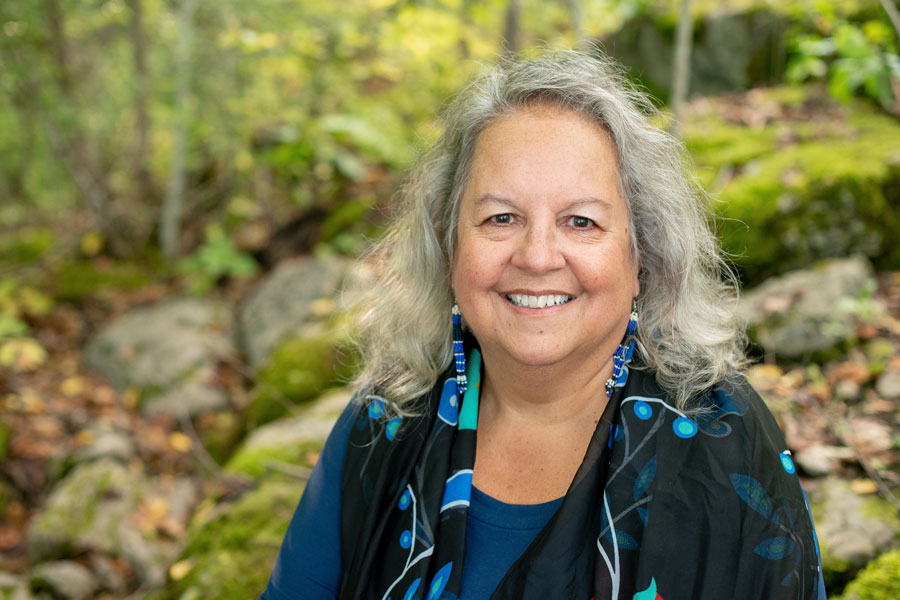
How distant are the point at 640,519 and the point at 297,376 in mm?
3229

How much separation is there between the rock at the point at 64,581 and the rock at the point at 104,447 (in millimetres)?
959

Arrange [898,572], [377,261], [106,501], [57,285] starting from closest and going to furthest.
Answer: [898,572], [377,261], [106,501], [57,285]

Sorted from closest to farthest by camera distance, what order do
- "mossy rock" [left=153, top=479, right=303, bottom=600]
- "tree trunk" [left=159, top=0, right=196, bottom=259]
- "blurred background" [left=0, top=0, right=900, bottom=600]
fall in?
1. "mossy rock" [left=153, top=479, right=303, bottom=600]
2. "blurred background" [left=0, top=0, right=900, bottom=600]
3. "tree trunk" [left=159, top=0, right=196, bottom=259]

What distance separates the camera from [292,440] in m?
3.33

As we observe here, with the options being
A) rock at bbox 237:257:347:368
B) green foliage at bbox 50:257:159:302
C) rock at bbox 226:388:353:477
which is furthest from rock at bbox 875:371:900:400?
green foliage at bbox 50:257:159:302

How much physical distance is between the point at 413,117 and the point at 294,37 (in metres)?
1.94

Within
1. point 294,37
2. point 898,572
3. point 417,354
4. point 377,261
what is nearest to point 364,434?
point 417,354

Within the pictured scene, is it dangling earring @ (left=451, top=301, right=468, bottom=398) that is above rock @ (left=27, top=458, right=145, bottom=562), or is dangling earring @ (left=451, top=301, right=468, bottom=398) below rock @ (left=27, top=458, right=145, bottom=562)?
above

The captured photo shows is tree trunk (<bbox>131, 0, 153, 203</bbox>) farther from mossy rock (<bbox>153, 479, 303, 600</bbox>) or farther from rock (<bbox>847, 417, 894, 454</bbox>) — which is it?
rock (<bbox>847, 417, 894, 454</bbox>)

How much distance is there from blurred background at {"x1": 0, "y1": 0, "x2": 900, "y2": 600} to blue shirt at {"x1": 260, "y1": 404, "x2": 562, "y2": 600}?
2.37 feet

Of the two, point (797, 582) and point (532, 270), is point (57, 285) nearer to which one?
point (532, 270)

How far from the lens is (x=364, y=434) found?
1.93 metres

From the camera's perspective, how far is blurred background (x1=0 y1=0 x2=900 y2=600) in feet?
9.70

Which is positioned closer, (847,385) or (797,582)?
(797,582)
